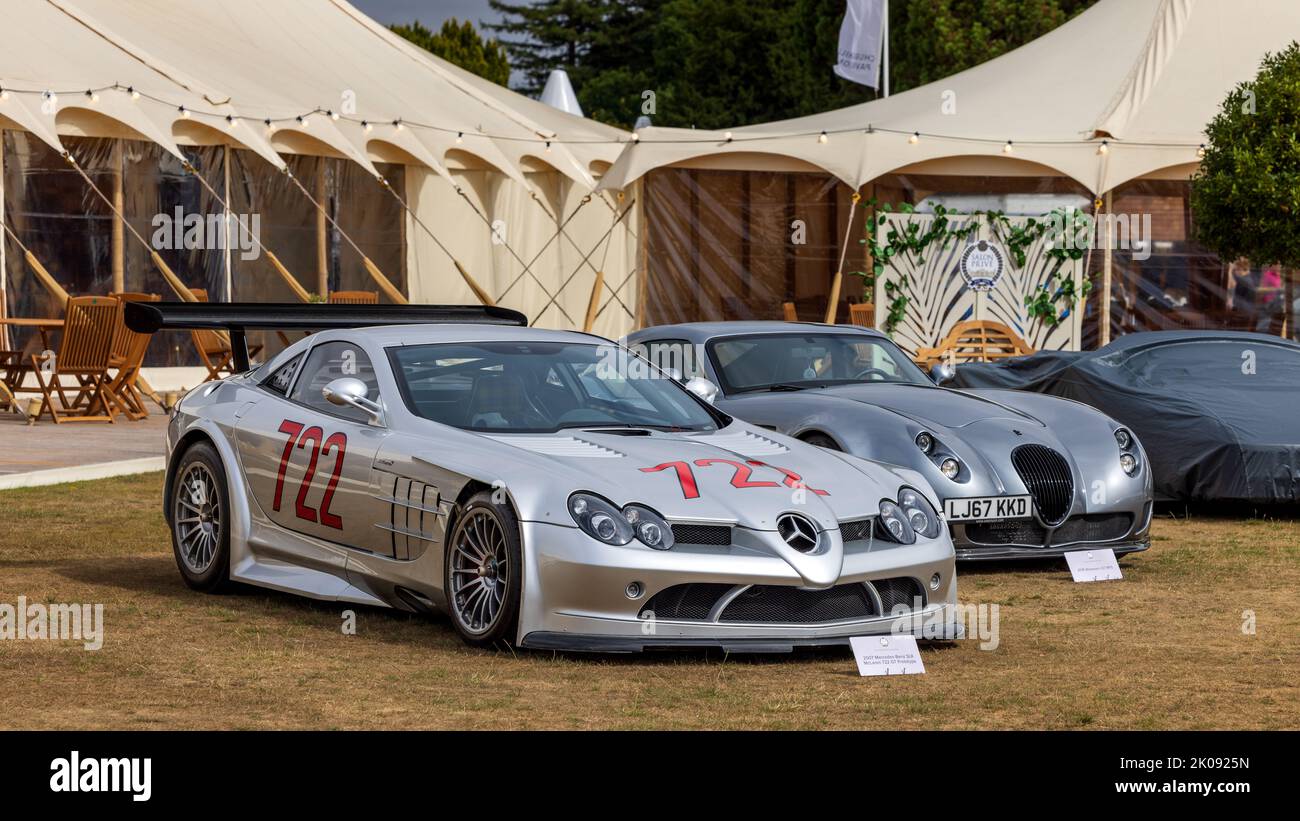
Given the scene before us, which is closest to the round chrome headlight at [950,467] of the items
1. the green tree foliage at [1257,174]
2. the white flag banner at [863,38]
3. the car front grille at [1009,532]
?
the car front grille at [1009,532]

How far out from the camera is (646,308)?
2867 centimetres

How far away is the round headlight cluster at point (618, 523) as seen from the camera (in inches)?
285

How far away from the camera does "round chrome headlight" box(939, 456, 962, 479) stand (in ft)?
33.1

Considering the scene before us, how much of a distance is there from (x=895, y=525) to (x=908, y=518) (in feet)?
0.46

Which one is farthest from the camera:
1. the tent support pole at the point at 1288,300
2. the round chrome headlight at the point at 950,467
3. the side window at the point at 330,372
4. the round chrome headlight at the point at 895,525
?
the tent support pole at the point at 1288,300

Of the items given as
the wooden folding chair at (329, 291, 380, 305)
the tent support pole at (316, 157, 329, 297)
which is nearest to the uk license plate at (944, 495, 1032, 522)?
the wooden folding chair at (329, 291, 380, 305)

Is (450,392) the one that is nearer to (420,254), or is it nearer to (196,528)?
(196,528)

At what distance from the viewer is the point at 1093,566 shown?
1002cm

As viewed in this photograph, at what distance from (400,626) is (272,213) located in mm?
18541

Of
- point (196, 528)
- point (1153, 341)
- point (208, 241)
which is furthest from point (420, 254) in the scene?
point (196, 528)

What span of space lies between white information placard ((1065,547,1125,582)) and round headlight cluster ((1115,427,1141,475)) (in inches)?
25.9

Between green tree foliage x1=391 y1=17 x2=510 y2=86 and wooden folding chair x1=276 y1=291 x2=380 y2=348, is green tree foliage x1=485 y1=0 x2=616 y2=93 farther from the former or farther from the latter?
wooden folding chair x1=276 y1=291 x2=380 y2=348

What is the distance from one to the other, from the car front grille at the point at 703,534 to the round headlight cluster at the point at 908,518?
2.43ft

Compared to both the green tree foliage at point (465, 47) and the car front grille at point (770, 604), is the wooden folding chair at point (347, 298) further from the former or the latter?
the green tree foliage at point (465, 47)
